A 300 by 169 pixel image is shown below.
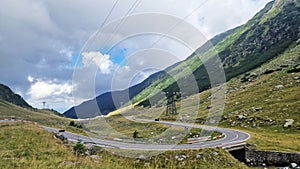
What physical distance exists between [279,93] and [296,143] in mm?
60553

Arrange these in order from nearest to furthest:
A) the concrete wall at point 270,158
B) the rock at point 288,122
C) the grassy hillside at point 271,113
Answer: the concrete wall at point 270,158, the grassy hillside at point 271,113, the rock at point 288,122

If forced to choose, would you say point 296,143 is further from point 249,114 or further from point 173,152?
point 249,114

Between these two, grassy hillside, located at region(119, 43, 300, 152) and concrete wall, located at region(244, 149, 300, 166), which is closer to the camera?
concrete wall, located at region(244, 149, 300, 166)

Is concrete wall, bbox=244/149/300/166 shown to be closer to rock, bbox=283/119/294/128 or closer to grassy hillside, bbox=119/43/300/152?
grassy hillside, bbox=119/43/300/152

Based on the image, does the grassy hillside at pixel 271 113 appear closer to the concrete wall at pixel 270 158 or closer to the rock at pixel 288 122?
the rock at pixel 288 122

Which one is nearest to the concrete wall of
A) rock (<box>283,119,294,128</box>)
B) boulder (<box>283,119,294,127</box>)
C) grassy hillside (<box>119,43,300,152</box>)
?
grassy hillside (<box>119,43,300,152</box>)

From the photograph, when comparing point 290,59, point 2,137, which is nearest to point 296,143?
point 2,137

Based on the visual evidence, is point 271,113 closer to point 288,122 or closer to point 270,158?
point 288,122

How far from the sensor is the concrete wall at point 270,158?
136ft

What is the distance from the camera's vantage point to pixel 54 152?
28.6 m

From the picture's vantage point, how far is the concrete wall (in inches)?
1633

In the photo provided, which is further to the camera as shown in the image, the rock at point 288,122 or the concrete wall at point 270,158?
the rock at point 288,122

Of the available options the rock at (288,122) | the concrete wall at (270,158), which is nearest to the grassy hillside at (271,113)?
the rock at (288,122)

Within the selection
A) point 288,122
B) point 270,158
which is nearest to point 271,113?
point 288,122
